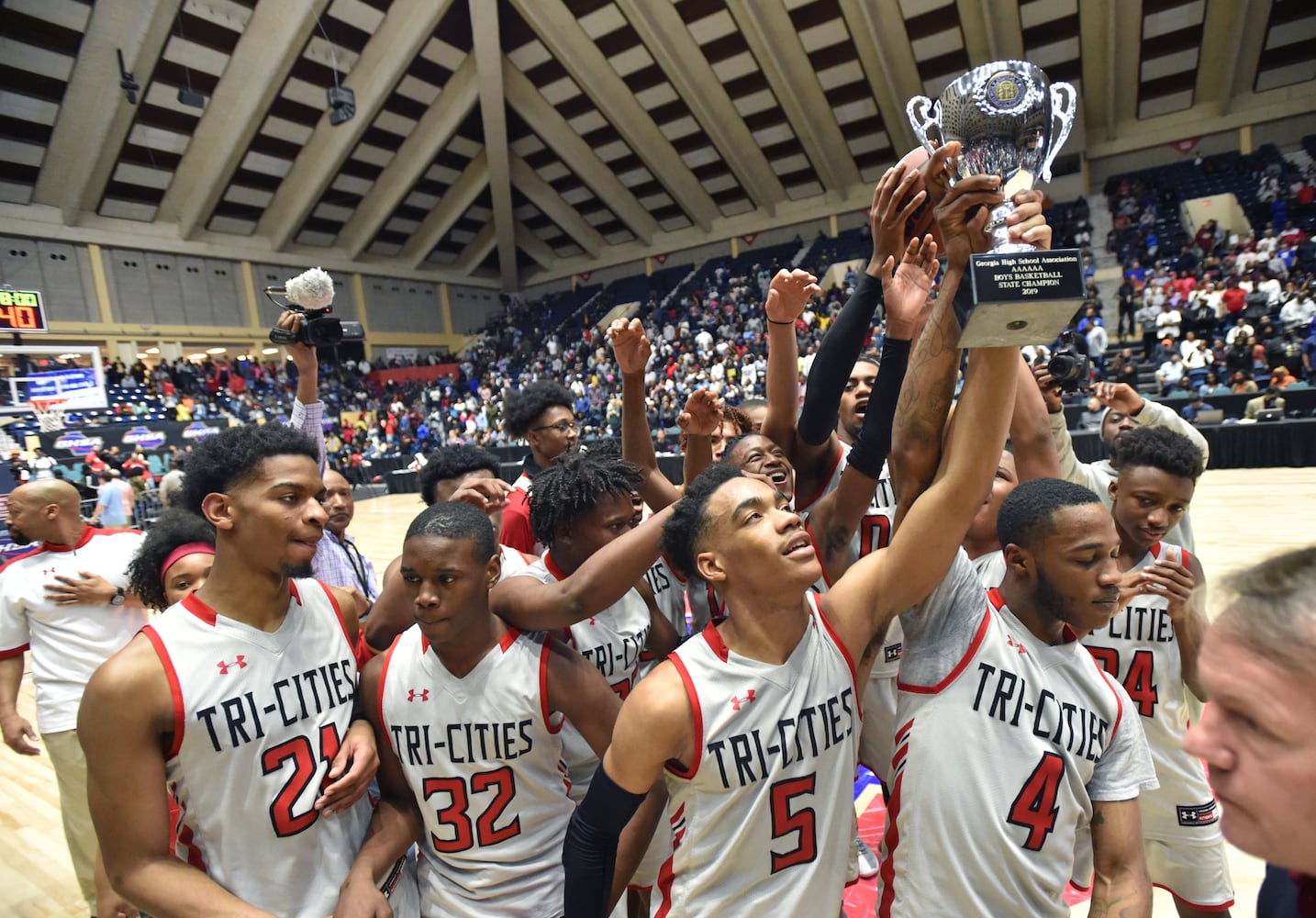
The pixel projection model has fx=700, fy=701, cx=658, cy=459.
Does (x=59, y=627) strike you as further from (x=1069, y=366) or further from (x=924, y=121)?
(x=1069, y=366)

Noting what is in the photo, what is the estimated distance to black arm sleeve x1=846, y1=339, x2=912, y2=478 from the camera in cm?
183

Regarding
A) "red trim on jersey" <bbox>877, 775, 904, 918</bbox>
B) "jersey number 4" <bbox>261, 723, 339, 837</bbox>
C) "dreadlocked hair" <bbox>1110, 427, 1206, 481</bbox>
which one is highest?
"dreadlocked hair" <bbox>1110, 427, 1206, 481</bbox>

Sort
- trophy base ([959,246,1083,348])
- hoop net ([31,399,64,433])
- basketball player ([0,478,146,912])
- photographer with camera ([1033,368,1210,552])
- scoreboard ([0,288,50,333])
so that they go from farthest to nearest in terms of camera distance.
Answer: scoreboard ([0,288,50,333]) → hoop net ([31,399,64,433]) → basketball player ([0,478,146,912]) → photographer with camera ([1033,368,1210,552]) → trophy base ([959,246,1083,348])

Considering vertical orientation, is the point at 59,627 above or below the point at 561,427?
below

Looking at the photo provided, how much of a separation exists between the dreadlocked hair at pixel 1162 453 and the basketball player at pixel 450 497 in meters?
1.97

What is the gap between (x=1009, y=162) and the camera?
6.32 ft

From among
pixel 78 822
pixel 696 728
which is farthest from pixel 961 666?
pixel 78 822

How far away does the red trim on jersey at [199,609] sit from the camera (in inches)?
64.2

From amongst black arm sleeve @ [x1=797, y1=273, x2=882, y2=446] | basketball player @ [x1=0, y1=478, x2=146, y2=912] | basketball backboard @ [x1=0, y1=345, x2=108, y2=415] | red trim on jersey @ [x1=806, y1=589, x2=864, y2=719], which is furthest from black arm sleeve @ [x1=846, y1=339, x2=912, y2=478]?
basketball backboard @ [x1=0, y1=345, x2=108, y2=415]

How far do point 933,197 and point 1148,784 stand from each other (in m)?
1.42

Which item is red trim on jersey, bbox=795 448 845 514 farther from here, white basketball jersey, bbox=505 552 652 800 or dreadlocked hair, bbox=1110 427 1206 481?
dreadlocked hair, bbox=1110 427 1206 481

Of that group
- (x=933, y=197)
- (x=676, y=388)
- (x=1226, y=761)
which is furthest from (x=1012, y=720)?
(x=676, y=388)

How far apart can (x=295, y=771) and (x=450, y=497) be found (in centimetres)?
128

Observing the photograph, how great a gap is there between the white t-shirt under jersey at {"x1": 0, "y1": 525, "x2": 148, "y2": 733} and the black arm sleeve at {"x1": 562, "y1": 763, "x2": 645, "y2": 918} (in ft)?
8.75
